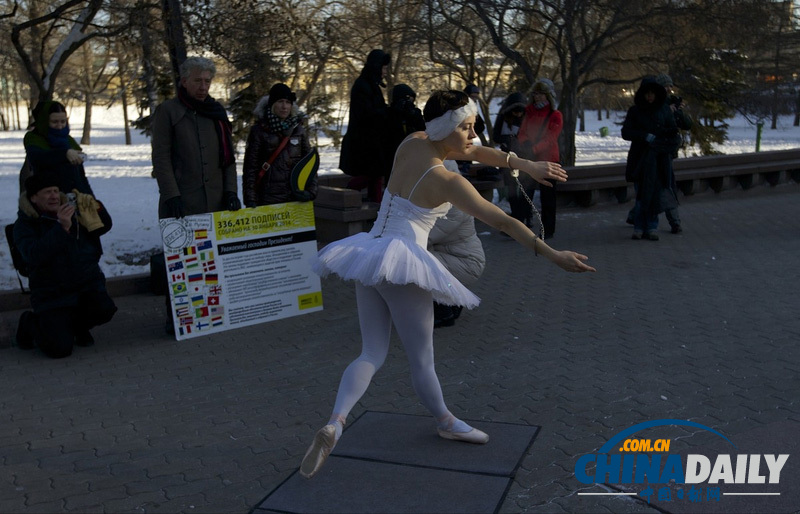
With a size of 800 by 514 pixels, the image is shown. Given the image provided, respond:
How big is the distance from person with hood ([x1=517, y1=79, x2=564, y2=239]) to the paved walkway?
77.2 inches

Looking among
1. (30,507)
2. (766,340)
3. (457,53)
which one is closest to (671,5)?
(457,53)

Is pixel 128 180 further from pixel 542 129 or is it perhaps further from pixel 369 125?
pixel 542 129

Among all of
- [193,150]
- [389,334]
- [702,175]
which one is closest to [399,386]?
[389,334]

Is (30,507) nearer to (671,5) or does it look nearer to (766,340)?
(766,340)

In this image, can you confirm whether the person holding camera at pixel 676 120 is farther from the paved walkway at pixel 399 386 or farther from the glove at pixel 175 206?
the glove at pixel 175 206

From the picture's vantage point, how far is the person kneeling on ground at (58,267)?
244 inches

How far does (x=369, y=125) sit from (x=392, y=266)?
203 inches

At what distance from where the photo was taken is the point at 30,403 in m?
5.36

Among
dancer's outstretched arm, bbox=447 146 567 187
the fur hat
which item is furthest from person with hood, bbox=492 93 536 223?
dancer's outstretched arm, bbox=447 146 567 187

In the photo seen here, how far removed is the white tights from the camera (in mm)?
4160

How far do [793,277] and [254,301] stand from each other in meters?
5.37

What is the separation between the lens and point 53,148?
688 centimetres

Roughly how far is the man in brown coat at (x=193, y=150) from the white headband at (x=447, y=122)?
3092 millimetres

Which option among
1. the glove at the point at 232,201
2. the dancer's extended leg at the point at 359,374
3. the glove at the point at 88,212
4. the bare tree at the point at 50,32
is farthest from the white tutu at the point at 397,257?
the bare tree at the point at 50,32
